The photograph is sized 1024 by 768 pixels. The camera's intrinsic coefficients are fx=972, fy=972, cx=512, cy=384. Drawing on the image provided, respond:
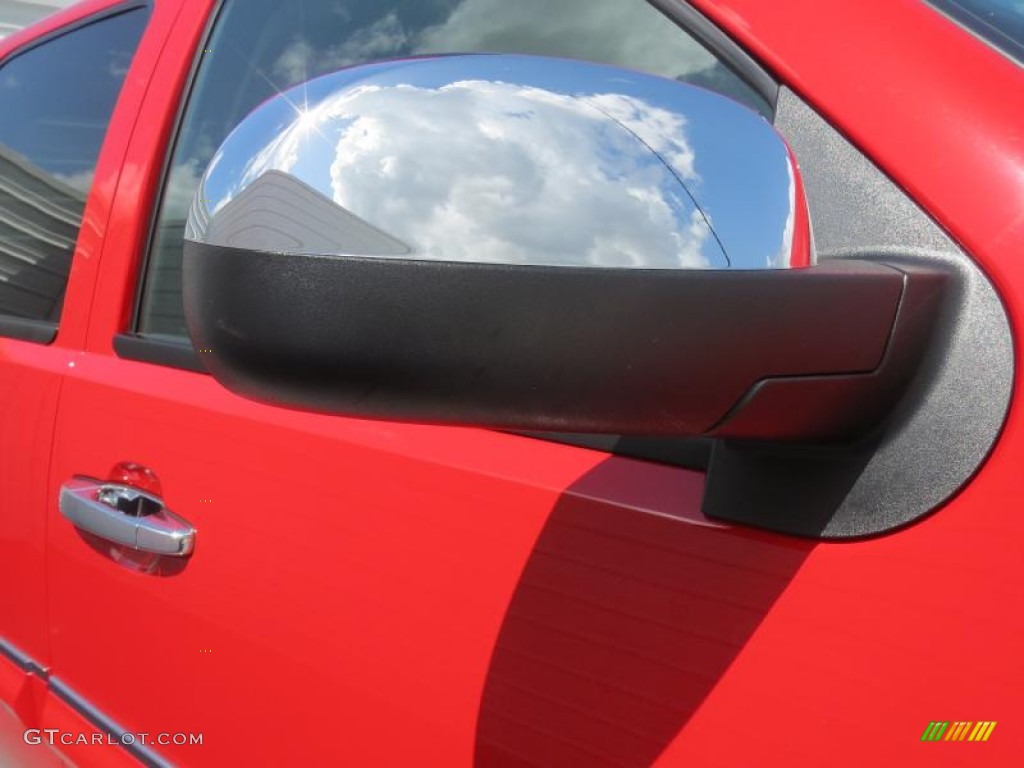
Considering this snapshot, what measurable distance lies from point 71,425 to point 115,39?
0.78 metres

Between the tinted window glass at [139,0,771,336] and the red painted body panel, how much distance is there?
0.11 m

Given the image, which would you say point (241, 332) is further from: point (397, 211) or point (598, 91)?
point (598, 91)

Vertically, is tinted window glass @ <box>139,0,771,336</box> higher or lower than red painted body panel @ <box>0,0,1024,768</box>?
higher

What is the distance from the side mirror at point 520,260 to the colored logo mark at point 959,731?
9.8 inches

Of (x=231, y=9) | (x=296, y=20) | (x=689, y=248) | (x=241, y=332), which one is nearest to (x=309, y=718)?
(x=241, y=332)

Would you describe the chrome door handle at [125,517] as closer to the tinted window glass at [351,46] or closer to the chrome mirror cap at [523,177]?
the tinted window glass at [351,46]

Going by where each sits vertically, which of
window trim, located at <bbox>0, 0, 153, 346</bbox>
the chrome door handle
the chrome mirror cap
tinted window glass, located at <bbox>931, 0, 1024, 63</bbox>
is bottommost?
the chrome door handle

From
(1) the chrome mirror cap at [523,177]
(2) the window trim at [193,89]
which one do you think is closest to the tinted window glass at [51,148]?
(2) the window trim at [193,89]

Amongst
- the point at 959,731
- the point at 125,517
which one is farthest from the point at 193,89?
the point at 959,731

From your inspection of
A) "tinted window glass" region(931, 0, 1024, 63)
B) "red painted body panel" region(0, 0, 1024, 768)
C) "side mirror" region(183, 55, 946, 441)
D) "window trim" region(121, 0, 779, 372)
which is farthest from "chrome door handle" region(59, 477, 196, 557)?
"tinted window glass" region(931, 0, 1024, 63)

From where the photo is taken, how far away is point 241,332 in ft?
1.82

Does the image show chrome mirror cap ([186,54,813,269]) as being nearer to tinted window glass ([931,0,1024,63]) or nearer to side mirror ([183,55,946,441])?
side mirror ([183,55,946,441])

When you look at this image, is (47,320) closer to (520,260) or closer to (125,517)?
(125,517)

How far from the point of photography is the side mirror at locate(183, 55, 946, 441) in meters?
0.53
